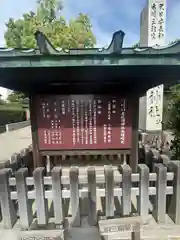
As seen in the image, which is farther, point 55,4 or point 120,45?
point 55,4

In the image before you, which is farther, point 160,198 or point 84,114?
point 84,114

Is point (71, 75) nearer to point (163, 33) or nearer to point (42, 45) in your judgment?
point (42, 45)

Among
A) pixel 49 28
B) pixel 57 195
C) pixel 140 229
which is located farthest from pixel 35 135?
pixel 49 28

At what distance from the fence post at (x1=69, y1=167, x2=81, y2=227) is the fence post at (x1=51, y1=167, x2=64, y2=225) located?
6.5 inches

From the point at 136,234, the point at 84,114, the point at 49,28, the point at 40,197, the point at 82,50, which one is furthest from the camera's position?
the point at 49,28

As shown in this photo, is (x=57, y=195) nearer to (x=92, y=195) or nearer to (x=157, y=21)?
(x=92, y=195)

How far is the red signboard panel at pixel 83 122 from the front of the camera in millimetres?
3291

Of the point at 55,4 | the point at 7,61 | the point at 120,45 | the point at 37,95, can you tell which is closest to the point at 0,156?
the point at 37,95

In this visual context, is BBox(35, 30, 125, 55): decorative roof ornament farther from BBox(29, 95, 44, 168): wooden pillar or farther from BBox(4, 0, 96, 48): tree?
BBox(4, 0, 96, 48): tree

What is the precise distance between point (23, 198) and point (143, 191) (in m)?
1.73

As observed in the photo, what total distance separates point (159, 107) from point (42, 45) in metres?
7.28

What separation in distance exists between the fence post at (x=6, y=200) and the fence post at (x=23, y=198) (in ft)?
0.48

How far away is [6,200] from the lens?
8.39 ft

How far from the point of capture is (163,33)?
7730 mm
